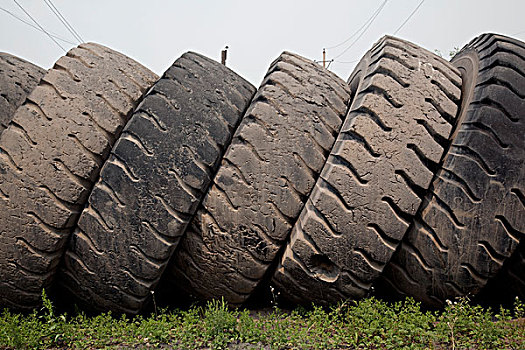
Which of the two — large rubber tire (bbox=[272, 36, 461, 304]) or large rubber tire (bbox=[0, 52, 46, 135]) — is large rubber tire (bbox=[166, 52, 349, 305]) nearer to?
large rubber tire (bbox=[272, 36, 461, 304])

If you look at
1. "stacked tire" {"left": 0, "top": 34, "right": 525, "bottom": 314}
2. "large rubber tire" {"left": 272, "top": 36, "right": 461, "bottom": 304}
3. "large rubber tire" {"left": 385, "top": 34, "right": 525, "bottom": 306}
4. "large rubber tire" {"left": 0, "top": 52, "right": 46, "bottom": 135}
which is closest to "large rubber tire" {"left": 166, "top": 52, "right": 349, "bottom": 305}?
"stacked tire" {"left": 0, "top": 34, "right": 525, "bottom": 314}

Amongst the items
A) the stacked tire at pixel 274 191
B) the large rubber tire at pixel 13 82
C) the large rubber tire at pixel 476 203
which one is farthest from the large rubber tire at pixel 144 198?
the large rubber tire at pixel 476 203

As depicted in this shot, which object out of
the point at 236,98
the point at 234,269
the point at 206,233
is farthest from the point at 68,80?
the point at 234,269

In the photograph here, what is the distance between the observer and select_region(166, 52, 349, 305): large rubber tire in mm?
2992

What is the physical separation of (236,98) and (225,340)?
1.80 m

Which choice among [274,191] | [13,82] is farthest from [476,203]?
[13,82]

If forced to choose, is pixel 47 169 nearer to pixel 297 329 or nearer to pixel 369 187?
pixel 297 329

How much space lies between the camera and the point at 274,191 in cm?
299

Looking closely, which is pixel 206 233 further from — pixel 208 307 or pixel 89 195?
pixel 89 195

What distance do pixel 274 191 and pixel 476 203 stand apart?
137 cm

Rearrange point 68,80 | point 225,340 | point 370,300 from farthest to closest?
point 68,80, point 370,300, point 225,340

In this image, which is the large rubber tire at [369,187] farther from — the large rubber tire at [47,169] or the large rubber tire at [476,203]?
the large rubber tire at [47,169]

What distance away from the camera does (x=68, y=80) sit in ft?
10.6

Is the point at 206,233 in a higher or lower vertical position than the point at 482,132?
lower
